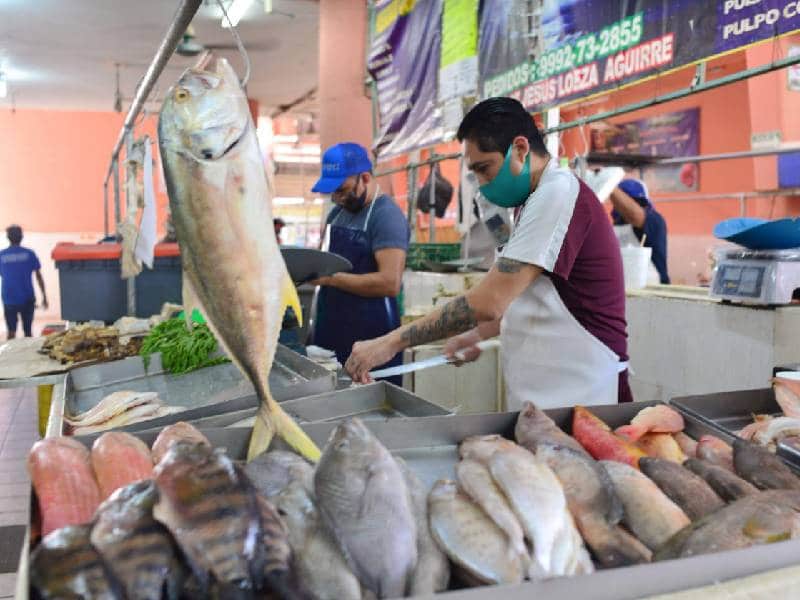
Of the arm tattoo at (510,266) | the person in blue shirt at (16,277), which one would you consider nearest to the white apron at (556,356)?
the arm tattoo at (510,266)

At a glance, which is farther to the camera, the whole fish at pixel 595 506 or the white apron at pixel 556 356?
the white apron at pixel 556 356

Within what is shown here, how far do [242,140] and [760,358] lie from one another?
3.05m

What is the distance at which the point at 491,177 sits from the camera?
2812 mm

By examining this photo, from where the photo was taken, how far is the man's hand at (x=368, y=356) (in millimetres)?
2570

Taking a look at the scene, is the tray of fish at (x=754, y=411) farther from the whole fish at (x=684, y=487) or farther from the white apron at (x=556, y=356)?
the white apron at (x=556, y=356)

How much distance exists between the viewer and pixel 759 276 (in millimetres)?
3506

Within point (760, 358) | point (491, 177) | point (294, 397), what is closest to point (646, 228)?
point (760, 358)

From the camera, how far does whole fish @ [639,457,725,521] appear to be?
1.49 metres

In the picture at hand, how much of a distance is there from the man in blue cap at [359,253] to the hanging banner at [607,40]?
1.32m

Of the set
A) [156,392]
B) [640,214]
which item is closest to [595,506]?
[156,392]

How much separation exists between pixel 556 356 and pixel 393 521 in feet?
5.57

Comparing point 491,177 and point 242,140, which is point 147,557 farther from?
point 491,177

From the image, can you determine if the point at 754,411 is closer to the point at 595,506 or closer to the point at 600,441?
the point at 600,441

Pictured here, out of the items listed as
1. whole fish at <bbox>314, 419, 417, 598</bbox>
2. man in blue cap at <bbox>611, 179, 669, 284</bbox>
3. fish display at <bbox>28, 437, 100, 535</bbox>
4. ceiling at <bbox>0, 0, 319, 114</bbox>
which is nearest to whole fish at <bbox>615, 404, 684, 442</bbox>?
whole fish at <bbox>314, 419, 417, 598</bbox>
